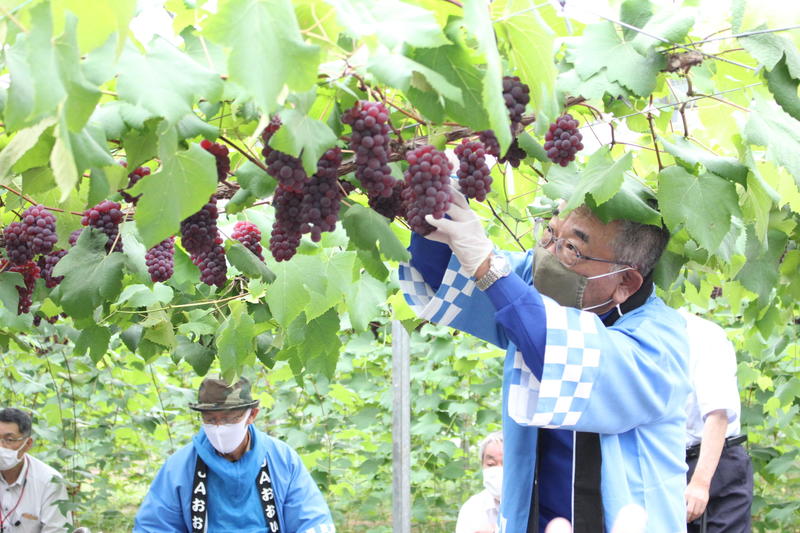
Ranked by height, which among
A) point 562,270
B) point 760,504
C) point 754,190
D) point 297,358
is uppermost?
point 754,190

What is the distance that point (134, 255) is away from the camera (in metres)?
2.14

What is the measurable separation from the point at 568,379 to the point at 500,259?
28 cm

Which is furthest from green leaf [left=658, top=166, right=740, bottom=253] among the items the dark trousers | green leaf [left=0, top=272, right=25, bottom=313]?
the dark trousers

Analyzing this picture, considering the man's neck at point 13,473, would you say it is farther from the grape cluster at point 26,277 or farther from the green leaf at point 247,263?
the green leaf at point 247,263

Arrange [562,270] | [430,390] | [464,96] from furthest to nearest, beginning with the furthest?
[430,390] < [562,270] < [464,96]

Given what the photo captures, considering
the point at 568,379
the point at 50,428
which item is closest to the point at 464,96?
the point at 568,379

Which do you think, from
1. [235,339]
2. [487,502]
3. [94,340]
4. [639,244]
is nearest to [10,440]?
[487,502]

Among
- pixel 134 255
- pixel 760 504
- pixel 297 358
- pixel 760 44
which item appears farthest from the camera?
pixel 760 504

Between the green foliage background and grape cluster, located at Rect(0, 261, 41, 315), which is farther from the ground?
the green foliage background

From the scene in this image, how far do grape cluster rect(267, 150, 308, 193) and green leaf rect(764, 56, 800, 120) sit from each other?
84 cm

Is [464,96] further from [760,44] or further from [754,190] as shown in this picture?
[754,190]

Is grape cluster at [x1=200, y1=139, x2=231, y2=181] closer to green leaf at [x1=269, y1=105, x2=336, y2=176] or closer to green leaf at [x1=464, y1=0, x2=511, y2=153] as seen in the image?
green leaf at [x1=269, y1=105, x2=336, y2=176]

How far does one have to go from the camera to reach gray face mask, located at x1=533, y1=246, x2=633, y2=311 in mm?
2328

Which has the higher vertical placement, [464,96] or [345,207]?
[464,96]
